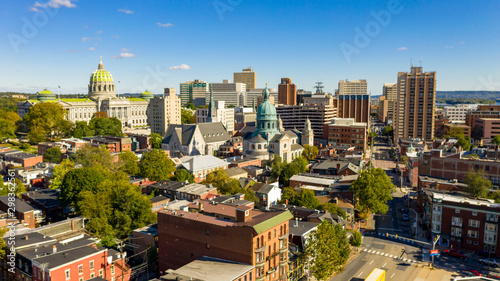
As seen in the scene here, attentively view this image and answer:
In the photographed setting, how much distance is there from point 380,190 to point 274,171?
2255 centimetres

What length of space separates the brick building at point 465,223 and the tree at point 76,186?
47.6 metres

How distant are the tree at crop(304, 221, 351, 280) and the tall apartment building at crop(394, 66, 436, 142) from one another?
372 ft

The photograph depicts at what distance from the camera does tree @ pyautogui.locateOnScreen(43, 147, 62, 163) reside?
88312 millimetres

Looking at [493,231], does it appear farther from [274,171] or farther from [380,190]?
[274,171]

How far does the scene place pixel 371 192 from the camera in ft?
200

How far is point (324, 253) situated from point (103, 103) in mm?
140299

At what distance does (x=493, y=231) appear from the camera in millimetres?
50469

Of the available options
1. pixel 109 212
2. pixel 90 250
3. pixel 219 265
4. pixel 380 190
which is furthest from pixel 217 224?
pixel 380 190

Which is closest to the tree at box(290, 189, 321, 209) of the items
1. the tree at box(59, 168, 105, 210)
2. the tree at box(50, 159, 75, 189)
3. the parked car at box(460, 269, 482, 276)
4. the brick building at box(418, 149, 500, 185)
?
the parked car at box(460, 269, 482, 276)

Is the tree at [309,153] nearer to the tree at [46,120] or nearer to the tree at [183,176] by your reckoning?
the tree at [183,176]

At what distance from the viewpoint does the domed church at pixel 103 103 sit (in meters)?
152

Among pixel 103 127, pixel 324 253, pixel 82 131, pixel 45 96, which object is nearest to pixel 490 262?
pixel 324 253

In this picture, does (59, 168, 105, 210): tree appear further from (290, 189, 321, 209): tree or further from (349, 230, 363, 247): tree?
(349, 230, 363, 247): tree

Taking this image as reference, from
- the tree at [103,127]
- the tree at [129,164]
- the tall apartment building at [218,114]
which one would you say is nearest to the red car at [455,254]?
the tree at [129,164]
